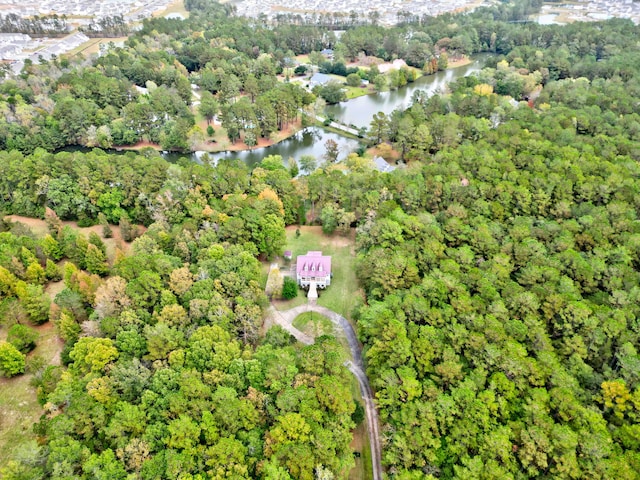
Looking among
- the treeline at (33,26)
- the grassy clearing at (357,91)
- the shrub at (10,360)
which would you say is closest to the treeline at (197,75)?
the grassy clearing at (357,91)

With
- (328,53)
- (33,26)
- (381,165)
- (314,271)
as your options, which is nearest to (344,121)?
(381,165)

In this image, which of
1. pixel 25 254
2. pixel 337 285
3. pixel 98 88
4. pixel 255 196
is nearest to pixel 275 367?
pixel 337 285

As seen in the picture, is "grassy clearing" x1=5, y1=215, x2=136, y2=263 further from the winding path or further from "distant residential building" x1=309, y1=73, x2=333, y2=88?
"distant residential building" x1=309, y1=73, x2=333, y2=88

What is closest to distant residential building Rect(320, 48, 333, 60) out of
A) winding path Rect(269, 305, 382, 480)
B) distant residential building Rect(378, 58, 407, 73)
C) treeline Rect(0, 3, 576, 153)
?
treeline Rect(0, 3, 576, 153)

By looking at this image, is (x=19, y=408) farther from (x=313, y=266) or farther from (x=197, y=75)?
(x=197, y=75)

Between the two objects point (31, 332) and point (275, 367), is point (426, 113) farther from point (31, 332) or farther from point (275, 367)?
point (31, 332)

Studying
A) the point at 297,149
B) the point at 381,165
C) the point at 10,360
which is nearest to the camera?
the point at 10,360

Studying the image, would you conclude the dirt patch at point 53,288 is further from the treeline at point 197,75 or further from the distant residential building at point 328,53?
the distant residential building at point 328,53
